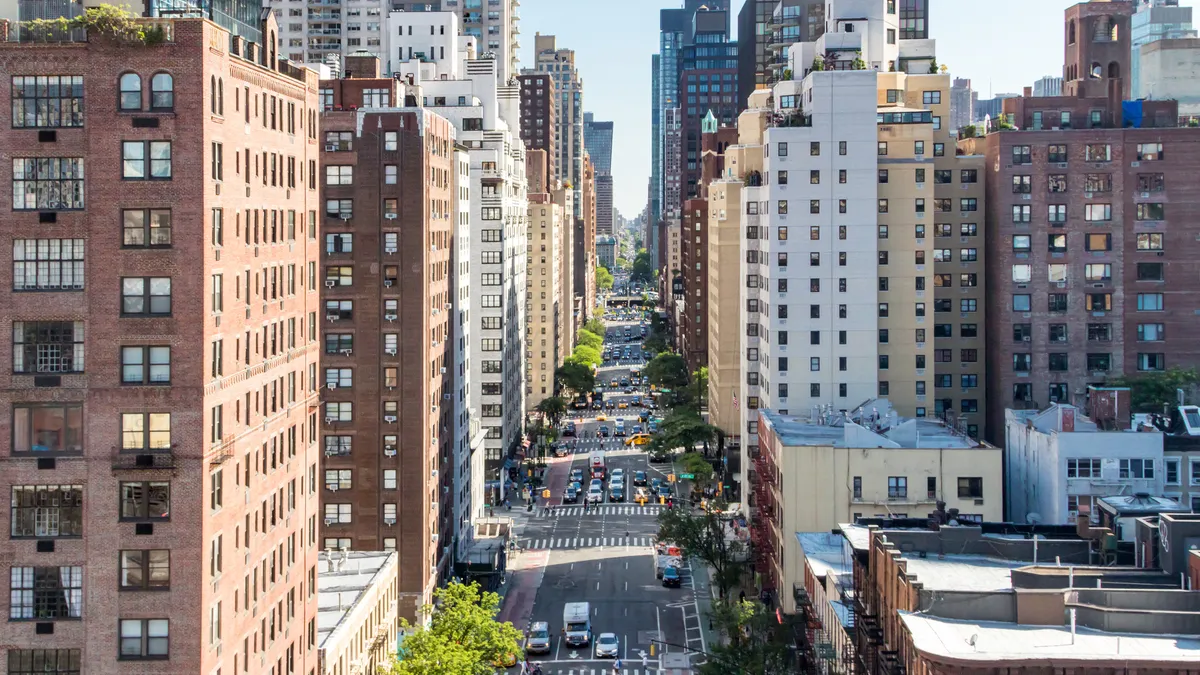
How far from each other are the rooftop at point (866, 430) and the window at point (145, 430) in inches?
2584

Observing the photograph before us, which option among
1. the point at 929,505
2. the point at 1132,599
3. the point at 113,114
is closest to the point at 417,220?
the point at 929,505

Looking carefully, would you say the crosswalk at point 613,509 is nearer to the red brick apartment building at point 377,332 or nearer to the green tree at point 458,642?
the red brick apartment building at point 377,332

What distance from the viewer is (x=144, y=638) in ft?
190

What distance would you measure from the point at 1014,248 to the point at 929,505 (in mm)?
43540

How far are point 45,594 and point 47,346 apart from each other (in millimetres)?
9238

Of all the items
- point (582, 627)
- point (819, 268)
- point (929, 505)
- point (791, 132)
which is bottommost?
point (582, 627)

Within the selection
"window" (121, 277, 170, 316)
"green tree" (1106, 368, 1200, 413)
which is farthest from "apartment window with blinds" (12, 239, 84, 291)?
"green tree" (1106, 368, 1200, 413)

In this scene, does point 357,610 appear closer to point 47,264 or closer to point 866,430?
point 47,264

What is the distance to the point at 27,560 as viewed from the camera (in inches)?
2271

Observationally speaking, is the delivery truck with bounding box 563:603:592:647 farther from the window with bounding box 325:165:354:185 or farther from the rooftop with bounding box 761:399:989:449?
the window with bounding box 325:165:354:185

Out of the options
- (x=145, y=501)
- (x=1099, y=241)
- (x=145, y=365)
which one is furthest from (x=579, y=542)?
(x=145, y=365)

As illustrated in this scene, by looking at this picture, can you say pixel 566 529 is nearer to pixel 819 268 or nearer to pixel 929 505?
pixel 819 268

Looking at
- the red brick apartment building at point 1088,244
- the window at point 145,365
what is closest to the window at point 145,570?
the window at point 145,365

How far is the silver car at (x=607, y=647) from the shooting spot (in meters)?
115
